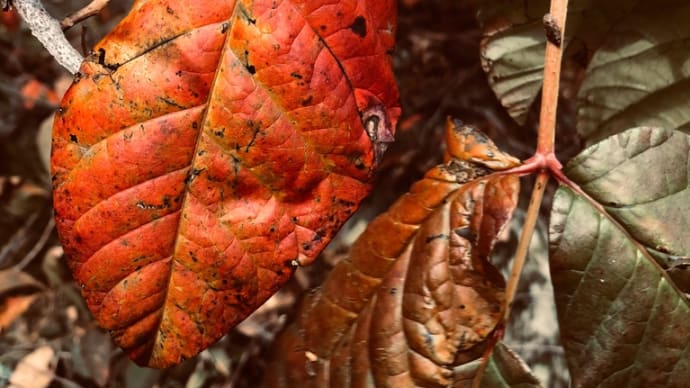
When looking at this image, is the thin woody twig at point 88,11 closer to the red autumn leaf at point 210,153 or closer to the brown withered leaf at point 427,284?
the red autumn leaf at point 210,153

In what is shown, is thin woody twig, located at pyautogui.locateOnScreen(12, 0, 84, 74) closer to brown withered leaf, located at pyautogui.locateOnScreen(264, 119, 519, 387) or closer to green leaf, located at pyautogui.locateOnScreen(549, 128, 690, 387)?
brown withered leaf, located at pyautogui.locateOnScreen(264, 119, 519, 387)

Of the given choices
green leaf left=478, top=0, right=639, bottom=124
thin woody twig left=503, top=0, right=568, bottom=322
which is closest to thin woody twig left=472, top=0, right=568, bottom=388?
thin woody twig left=503, top=0, right=568, bottom=322

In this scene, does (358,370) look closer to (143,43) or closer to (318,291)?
(318,291)

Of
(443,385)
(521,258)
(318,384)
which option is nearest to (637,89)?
(521,258)

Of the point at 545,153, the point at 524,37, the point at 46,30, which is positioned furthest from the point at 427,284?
the point at 46,30

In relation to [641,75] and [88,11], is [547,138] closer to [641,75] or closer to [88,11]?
[641,75]
